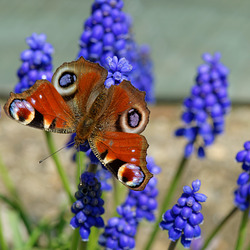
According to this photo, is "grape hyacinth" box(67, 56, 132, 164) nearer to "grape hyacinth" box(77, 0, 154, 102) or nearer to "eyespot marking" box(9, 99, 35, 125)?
"eyespot marking" box(9, 99, 35, 125)

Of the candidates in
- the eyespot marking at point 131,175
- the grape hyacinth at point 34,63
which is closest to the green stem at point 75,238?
the eyespot marking at point 131,175

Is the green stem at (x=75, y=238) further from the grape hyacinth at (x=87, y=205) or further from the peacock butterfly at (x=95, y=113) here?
the peacock butterfly at (x=95, y=113)

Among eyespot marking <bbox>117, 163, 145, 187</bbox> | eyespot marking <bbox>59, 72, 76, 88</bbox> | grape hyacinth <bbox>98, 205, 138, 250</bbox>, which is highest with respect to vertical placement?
eyespot marking <bbox>59, 72, 76, 88</bbox>

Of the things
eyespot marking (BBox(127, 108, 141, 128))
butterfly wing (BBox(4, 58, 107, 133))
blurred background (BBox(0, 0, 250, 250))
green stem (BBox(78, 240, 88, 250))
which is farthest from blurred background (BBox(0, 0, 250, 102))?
green stem (BBox(78, 240, 88, 250))

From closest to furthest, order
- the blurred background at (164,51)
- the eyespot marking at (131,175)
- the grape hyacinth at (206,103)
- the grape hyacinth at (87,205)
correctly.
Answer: the eyespot marking at (131,175) < the grape hyacinth at (87,205) < the grape hyacinth at (206,103) < the blurred background at (164,51)

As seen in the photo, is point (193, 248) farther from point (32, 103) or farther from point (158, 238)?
point (32, 103)

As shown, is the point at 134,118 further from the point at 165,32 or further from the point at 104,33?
the point at 165,32

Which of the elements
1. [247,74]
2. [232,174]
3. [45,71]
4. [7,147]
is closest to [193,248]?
[232,174]
